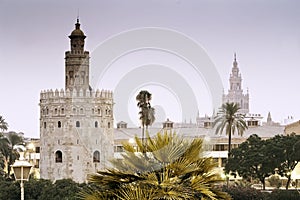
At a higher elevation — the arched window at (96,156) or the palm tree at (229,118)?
the palm tree at (229,118)

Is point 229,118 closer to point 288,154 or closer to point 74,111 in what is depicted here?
point 74,111

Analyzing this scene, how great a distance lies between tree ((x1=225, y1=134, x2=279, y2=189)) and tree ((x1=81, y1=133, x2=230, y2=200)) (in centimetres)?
2443

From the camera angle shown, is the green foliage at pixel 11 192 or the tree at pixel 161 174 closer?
the tree at pixel 161 174

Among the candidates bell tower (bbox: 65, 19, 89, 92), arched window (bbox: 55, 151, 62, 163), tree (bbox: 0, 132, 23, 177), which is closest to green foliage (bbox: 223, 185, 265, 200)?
tree (bbox: 0, 132, 23, 177)

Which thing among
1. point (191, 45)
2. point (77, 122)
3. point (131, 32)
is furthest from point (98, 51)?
point (77, 122)

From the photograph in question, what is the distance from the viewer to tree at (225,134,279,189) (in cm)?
3300

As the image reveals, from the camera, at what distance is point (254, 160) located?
3406 centimetres

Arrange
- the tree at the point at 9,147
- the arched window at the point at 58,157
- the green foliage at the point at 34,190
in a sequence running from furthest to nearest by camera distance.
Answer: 1. the tree at the point at 9,147
2. the arched window at the point at 58,157
3. the green foliage at the point at 34,190

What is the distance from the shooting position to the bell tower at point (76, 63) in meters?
52.5

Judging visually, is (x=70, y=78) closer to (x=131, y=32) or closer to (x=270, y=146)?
(x=270, y=146)

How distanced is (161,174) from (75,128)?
42.7m

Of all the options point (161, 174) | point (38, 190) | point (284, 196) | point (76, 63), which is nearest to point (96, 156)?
point (76, 63)

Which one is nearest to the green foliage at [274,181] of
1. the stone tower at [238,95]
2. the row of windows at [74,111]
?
the row of windows at [74,111]

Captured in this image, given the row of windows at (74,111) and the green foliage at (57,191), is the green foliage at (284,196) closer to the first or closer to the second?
the green foliage at (57,191)
